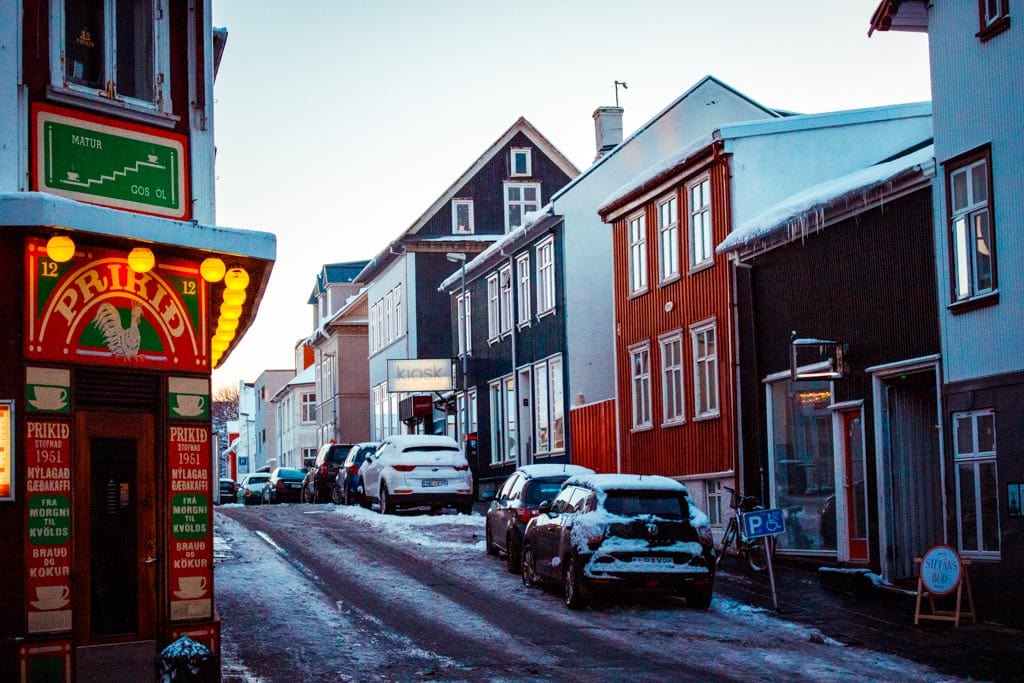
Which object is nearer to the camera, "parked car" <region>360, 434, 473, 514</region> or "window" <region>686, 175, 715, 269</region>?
"window" <region>686, 175, 715, 269</region>

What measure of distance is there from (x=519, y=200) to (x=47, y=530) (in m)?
43.3

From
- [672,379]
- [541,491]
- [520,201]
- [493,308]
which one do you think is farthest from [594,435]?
[520,201]

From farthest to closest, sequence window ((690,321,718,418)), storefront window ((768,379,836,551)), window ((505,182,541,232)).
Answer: window ((505,182,541,232))
window ((690,321,718,418))
storefront window ((768,379,836,551))

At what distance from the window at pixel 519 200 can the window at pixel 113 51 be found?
4044cm

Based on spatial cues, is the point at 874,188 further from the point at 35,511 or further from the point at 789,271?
the point at 35,511

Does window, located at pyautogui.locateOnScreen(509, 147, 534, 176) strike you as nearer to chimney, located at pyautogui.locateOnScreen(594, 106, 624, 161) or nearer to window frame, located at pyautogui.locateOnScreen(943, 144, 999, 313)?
chimney, located at pyautogui.locateOnScreen(594, 106, 624, 161)

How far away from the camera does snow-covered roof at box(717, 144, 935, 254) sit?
20109mm

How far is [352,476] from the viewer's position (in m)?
38.1

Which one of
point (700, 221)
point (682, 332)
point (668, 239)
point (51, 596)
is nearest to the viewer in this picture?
point (51, 596)

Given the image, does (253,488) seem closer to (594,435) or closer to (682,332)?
(594,435)

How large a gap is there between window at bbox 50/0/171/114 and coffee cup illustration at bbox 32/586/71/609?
4.31 metres

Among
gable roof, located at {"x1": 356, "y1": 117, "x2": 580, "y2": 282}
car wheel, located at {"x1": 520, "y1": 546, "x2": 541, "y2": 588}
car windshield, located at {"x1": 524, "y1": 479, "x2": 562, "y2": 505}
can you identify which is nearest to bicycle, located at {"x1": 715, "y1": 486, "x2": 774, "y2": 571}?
car windshield, located at {"x1": 524, "y1": 479, "x2": 562, "y2": 505}

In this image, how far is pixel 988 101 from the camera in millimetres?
18234

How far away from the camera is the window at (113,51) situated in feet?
44.3
